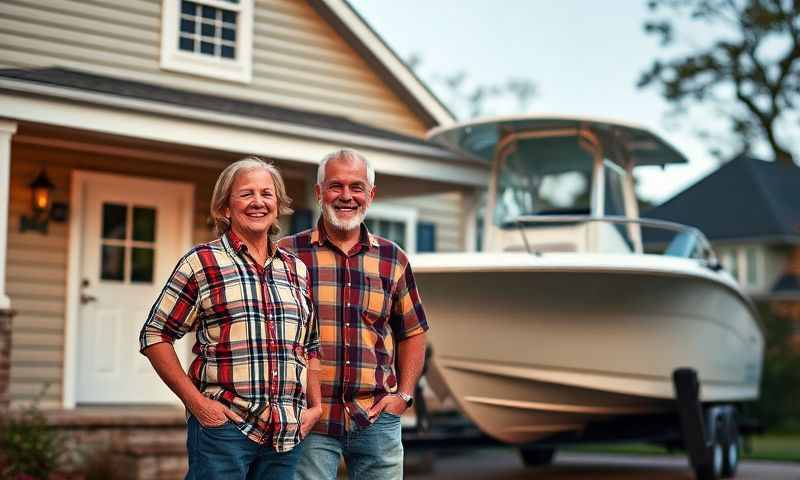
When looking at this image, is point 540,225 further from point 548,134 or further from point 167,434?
point 167,434

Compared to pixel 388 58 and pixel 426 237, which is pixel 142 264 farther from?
pixel 388 58

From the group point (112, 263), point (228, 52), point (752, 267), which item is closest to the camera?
point (112, 263)

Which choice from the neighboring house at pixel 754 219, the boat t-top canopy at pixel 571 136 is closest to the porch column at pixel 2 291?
the boat t-top canopy at pixel 571 136

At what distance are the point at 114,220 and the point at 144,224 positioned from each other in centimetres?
33

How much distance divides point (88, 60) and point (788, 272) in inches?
1241

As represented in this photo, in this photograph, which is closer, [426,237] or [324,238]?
[324,238]

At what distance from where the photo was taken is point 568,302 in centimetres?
929

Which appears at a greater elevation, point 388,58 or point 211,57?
point 388,58

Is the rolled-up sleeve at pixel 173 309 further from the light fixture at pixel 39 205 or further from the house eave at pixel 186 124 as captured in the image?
the light fixture at pixel 39 205

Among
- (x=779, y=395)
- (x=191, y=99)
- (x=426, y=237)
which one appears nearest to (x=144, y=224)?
(x=191, y=99)

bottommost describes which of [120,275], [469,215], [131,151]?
[120,275]

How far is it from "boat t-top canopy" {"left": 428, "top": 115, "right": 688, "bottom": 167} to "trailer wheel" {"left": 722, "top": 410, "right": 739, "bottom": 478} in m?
2.51

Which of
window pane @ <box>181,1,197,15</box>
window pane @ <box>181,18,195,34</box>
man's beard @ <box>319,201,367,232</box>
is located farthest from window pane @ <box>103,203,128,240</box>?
man's beard @ <box>319,201,367,232</box>

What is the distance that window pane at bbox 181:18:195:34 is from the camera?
12.6 metres
